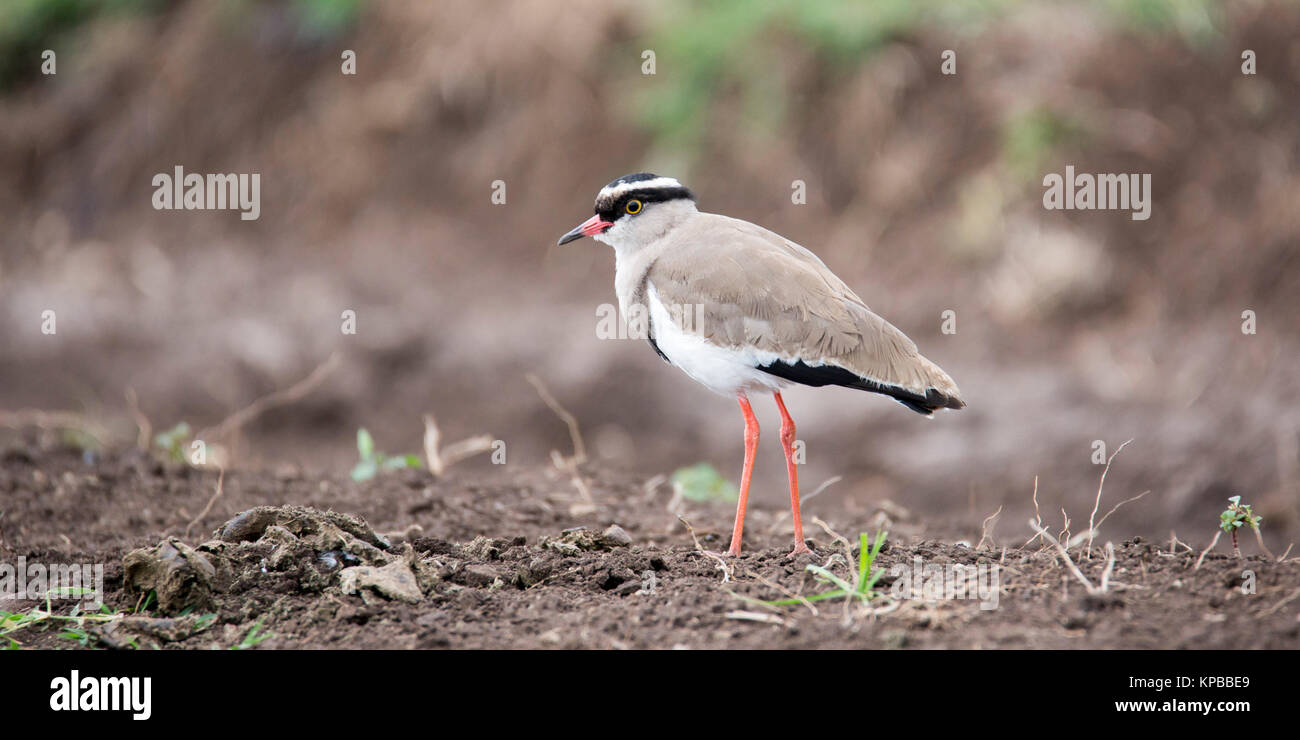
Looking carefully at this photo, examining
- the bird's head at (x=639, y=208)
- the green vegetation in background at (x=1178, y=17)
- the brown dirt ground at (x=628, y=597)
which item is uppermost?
the green vegetation in background at (x=1178, y=17)

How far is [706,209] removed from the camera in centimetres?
1209

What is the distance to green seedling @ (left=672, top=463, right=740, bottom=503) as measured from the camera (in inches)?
269

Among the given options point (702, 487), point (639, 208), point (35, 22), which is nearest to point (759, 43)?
point (702, 487)

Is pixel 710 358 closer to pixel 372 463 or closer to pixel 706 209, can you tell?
pixel 372 463

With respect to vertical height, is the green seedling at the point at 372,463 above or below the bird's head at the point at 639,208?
below

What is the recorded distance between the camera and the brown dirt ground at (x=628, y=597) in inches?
145

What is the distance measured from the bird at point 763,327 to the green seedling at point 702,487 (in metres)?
1.50

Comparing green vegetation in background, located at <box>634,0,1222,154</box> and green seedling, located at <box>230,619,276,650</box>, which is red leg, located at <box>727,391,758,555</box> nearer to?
green seedling, located at <box>230,619,276,650</box>

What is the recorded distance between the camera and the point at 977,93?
11141 millimetres

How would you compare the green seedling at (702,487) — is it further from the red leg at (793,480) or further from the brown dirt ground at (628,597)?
the red leg at (793,480)

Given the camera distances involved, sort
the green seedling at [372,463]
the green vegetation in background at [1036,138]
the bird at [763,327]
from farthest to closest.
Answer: the green vegetation in background at [1036,138] → the green seedling at [372,463] → the bird at [763,327]

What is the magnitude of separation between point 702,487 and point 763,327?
2.35 meters

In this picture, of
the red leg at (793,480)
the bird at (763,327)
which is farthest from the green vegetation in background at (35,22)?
the red leg at (793,480)

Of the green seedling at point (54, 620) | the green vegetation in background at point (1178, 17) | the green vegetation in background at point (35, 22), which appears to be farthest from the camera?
the green vegetation in background at point (35, 22)
